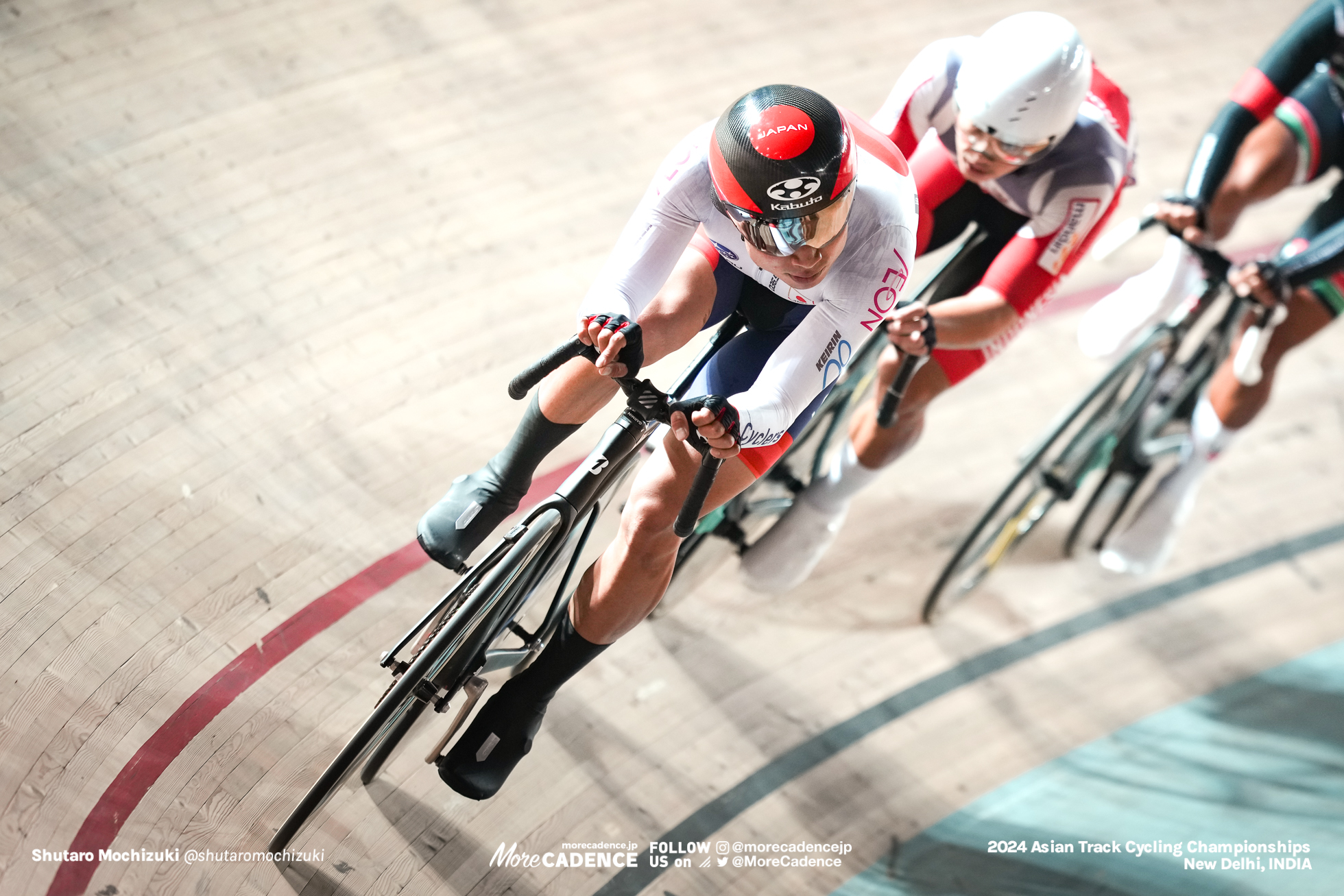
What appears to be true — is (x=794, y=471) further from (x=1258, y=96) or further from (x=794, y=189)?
(x=1258, y=96)

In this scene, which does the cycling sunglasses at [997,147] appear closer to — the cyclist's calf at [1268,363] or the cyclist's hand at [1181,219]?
the cyclist's hand at [1181,219]

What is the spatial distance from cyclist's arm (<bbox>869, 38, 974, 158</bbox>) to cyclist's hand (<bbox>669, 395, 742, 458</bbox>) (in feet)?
3.61

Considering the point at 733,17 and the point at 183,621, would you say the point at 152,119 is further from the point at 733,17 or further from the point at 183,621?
the point at 733,17

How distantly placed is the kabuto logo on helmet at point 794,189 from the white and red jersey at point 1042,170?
35.2 inches

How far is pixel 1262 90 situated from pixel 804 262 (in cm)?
195

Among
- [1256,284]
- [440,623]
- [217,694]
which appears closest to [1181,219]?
[1256,284]

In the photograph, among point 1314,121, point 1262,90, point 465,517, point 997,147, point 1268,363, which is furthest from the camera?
point 1268,363

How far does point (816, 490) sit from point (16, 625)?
210cm

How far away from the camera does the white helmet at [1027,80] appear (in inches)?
97.7

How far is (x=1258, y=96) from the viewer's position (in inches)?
127

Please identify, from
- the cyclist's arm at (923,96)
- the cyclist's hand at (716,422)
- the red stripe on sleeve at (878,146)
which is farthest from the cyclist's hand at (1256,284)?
the cyclist's hand at (716,422)

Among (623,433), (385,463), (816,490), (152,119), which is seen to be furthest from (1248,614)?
(152,119)

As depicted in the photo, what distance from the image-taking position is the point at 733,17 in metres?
5.20

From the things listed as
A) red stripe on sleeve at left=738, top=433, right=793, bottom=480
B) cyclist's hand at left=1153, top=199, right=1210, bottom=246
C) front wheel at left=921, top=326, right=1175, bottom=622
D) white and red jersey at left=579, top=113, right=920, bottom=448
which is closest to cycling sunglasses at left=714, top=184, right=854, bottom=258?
white and red jersey at left=579, top=113, right=920, bottom=448
